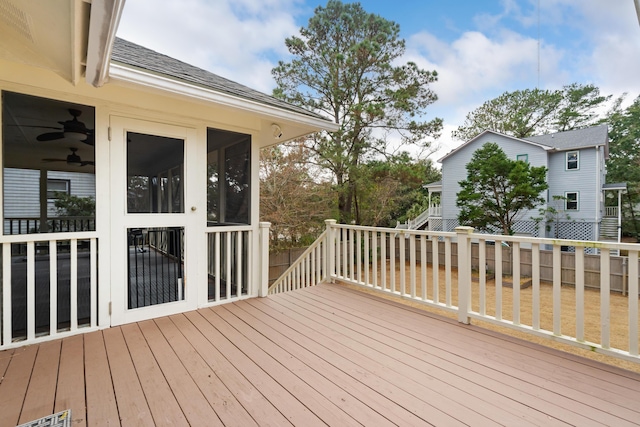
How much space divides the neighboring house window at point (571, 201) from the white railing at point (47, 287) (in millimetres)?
15820

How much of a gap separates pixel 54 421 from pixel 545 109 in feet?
77.9

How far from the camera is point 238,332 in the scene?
2561 millimetres

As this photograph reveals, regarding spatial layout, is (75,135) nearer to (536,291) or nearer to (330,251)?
(330,251)

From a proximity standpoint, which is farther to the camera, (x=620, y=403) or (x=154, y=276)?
(x=154, y=276)

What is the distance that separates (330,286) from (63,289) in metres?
2.86

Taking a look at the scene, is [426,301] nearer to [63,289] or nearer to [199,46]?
[63,289]

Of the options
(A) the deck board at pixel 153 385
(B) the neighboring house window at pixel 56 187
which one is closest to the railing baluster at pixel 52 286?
(B) the neighboring house window at pixel 56 187

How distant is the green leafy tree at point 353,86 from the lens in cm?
908

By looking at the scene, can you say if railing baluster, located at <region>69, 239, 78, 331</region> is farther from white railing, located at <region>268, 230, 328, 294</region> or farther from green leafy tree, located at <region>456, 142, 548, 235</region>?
green leafy tree, located at <region>456, 142, 548, 235</region>

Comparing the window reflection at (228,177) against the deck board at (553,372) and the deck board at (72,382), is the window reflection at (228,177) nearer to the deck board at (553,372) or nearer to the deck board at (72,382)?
the deck board at (72,382)

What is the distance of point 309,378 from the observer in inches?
72.8

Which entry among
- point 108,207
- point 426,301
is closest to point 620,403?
point 426,301

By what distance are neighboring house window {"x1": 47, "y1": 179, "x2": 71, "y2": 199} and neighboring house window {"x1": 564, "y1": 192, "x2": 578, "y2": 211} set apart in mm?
15903

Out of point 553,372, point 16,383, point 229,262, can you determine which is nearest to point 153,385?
point 16,383
